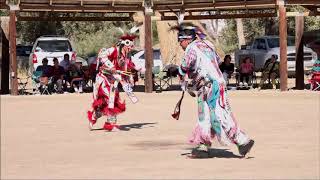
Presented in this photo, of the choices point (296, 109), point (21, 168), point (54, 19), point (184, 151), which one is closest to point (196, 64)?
point (184, 151)

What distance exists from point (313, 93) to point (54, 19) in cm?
853

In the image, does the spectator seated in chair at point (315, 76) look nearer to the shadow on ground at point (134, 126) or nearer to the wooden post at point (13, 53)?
the wooden post at point (13, 53)

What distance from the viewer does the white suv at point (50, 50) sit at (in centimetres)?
2948

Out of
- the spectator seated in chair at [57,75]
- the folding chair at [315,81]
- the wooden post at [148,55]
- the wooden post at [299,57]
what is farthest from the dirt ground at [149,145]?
the wooden post at [299,57]

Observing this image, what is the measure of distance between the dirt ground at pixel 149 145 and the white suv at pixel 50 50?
864 cm

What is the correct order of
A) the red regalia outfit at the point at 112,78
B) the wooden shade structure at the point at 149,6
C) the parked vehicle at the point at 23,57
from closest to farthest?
the red regalia outfit at the point at 112,78 → the wooden shade structure at the point at 149,6 → the parked vehicle at the point at 23,57

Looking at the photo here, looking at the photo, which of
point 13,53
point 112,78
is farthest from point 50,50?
point 112,78

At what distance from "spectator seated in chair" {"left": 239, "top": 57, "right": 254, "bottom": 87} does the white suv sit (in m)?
5.85

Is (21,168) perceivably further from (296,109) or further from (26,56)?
(26,56)

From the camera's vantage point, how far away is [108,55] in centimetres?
1420

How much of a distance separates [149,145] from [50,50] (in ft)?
62.5

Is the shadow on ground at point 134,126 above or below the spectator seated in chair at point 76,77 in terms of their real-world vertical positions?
below

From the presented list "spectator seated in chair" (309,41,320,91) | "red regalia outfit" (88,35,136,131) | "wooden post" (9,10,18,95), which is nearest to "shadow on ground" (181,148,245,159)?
"red regalia outfit" (88,35,136,131)

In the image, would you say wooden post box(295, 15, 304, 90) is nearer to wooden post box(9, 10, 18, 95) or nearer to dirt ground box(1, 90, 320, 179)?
dirt ground box(1, 90, 320, 179)
